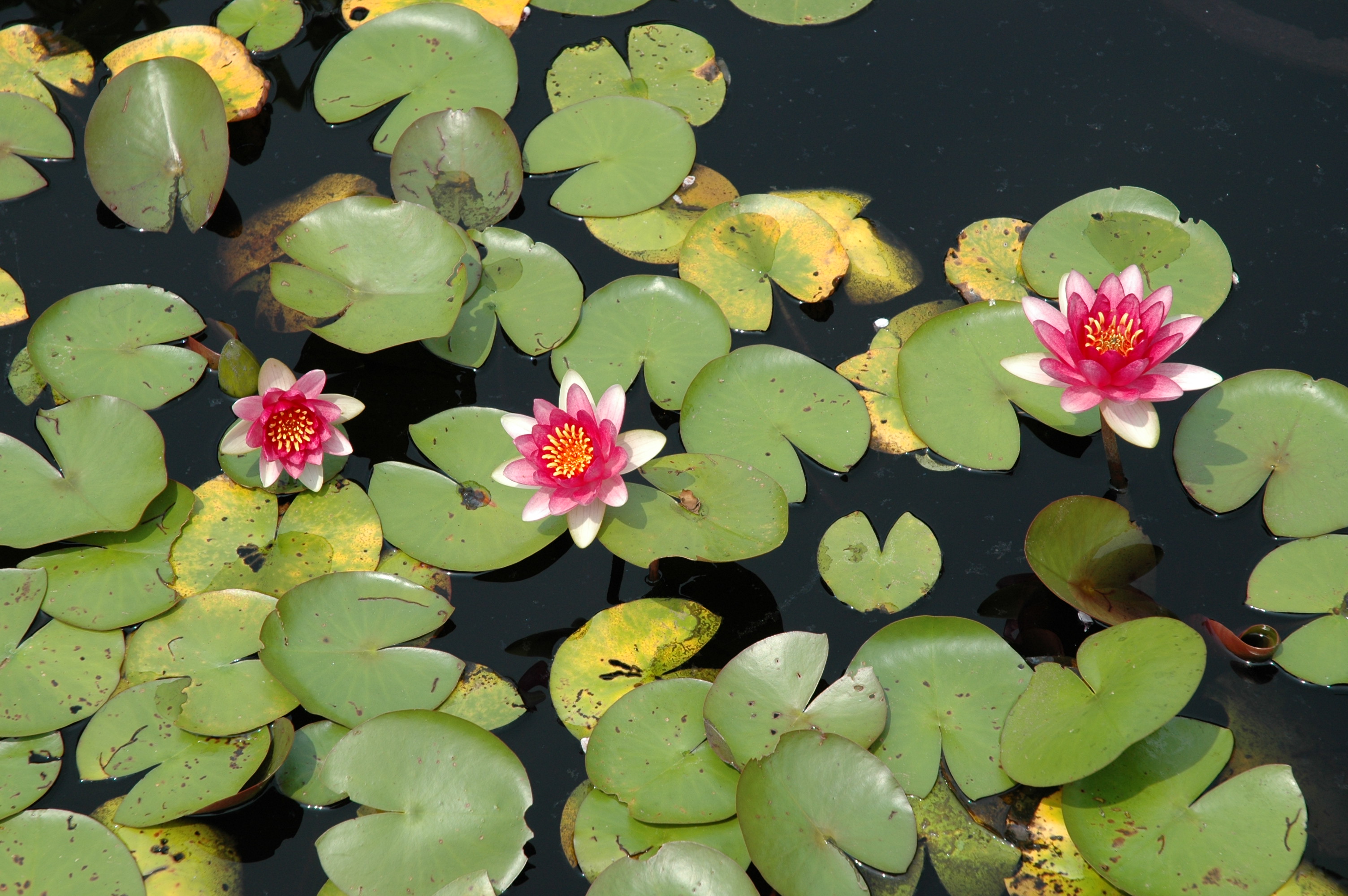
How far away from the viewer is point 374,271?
3051mm

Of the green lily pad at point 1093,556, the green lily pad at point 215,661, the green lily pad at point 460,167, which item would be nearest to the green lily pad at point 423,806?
the green lily pad at point 215,661

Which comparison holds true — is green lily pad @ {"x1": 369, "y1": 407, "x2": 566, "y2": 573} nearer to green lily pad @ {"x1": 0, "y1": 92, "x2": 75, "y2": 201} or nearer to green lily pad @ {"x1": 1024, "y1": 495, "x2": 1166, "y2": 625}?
green lily pad @ {"x1": 1024, "y1": 495, "x2": 1166, "y2": 625}

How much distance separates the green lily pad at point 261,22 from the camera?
379cm

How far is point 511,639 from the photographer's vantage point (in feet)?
9.07

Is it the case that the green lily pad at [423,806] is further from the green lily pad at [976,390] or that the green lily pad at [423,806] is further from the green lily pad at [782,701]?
the green lily pad at [976,390]

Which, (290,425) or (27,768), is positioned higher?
(290,425)

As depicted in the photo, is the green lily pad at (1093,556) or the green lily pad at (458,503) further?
the green lily pad at (458,503)

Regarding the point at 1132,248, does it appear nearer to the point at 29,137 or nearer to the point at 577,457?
the point at 577,457

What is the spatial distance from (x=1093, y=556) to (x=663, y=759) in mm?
1437

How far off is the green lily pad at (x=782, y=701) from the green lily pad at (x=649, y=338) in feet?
3.17

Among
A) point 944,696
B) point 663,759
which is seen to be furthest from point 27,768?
point 944,696

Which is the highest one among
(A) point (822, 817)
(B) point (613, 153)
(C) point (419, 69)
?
(C) point (419, 69)

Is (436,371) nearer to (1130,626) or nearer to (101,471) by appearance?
(101,471)

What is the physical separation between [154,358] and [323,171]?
3.32 ft
